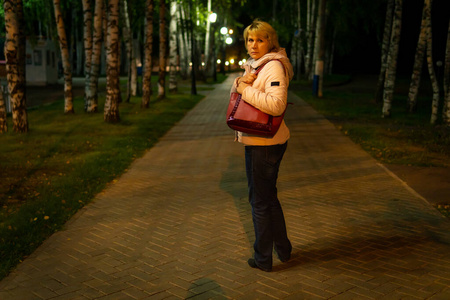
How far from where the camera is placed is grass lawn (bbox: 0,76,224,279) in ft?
19.6

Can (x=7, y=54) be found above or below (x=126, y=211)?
above

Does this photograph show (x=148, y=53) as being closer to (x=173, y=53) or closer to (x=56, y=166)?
(x=173, y=53)

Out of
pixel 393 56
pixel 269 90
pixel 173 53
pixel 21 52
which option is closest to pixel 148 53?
pixel 21 52

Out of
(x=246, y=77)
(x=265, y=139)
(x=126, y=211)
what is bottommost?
(x=126, y=211)

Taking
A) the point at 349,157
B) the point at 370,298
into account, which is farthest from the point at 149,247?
the point at 349,157

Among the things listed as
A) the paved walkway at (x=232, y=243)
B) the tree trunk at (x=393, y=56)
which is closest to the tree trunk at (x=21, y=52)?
the paved walkway at (x=232, y=243)

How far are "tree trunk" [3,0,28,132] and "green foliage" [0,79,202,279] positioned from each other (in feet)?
1.47

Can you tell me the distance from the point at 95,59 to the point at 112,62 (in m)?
2.88

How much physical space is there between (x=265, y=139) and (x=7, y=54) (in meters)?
10.5

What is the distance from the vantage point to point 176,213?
21.6 feet

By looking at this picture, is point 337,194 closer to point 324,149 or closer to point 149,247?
point 149,247

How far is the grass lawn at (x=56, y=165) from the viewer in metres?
5.97

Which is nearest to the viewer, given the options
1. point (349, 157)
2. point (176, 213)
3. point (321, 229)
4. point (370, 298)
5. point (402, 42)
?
point (370, 298)

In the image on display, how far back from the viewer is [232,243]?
5.45 meters
